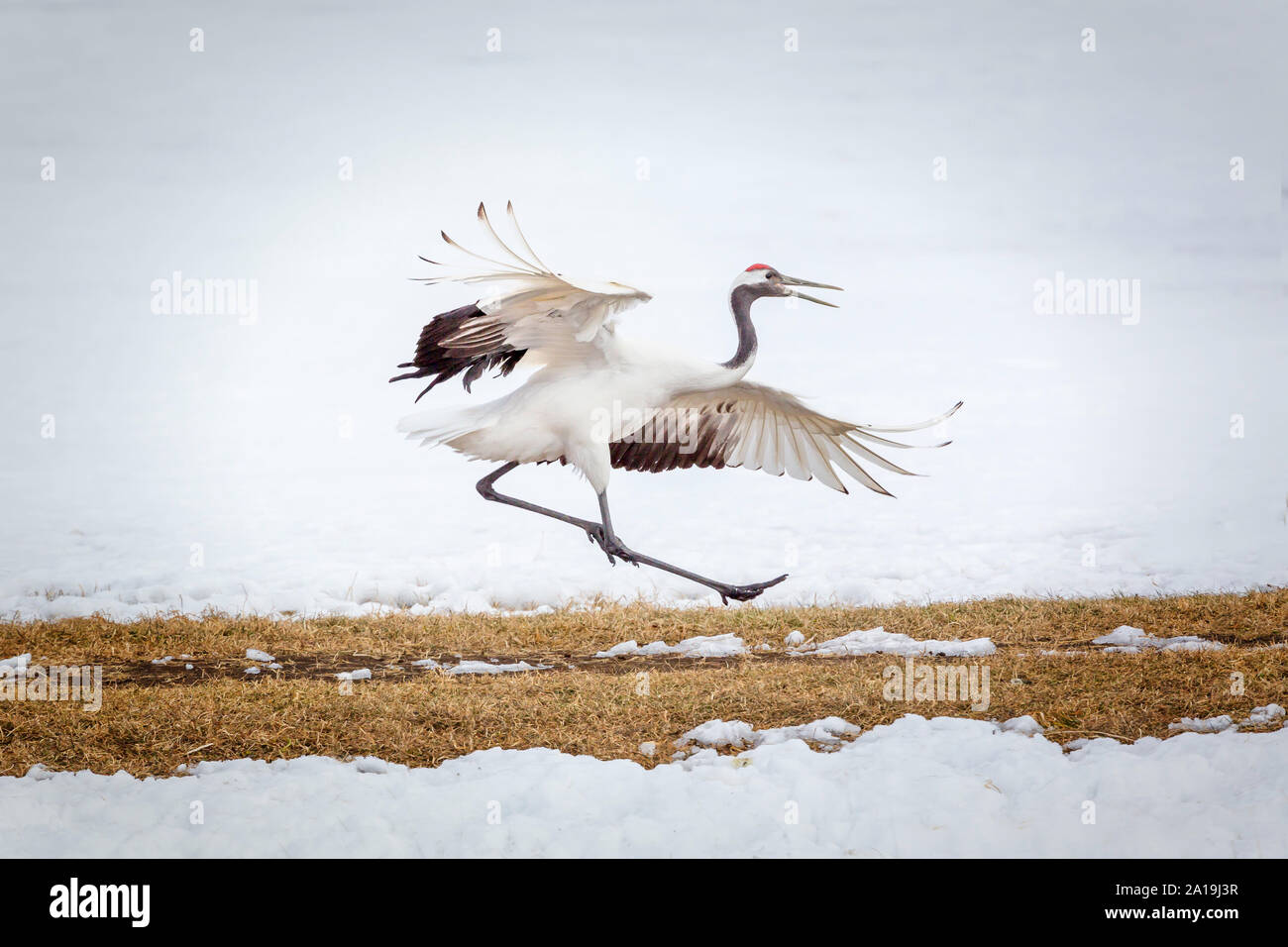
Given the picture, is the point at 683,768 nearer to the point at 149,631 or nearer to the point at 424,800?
the point at 424,800

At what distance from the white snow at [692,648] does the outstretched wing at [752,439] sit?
1.19 metres

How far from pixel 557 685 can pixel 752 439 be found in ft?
6.75

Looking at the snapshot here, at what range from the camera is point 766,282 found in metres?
7.16

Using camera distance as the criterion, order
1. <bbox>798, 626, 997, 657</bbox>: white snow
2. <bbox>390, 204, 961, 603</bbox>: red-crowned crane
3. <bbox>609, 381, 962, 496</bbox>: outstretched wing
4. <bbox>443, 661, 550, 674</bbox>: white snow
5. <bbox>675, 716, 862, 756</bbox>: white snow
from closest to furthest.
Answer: <bbox>675, 716, 862, 756</bbox>: white snow, <bbox>390, 204, 961, 603</bbox>: red-crowned crane, <bbox>609, 381, 962, 496</bbox>: outstretched wing, <bbox>443, 661, 550, 674</bbox>: white snow, <bbox>798, 626, 997, 657</bbox>: white snow

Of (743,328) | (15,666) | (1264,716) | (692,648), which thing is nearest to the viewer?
(1264,716)

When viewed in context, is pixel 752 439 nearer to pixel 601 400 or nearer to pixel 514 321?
pixel 601 400

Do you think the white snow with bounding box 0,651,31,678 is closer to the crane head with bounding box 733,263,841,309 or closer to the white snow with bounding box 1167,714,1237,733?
the crane head with bounding box 733,263,841,309

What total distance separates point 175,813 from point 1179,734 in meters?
4.28

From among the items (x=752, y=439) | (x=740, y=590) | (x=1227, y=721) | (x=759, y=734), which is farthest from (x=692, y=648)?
(x=1227, y=721)

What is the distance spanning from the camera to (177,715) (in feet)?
20.1

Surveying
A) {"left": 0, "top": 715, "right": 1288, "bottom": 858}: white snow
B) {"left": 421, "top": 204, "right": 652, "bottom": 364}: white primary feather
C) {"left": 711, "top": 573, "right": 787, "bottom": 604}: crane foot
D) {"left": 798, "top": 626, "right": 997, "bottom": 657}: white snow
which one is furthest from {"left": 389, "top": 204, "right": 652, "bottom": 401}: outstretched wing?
{"left": 798, "top": 626, "right": 997, "bottom": 657}: white snow

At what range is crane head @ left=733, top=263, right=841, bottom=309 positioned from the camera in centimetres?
716

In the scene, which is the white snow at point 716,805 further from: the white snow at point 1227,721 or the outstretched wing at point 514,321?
the outstretched wing at point 514,321

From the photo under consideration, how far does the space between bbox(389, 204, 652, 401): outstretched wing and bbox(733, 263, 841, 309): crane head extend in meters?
0.96
